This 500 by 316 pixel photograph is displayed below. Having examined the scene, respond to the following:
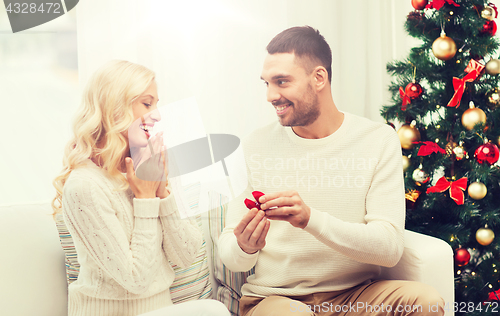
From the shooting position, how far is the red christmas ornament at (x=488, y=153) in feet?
4.28

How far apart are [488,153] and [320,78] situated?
69 centimetres

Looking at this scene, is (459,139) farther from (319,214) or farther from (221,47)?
(221,47)

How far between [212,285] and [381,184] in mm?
608

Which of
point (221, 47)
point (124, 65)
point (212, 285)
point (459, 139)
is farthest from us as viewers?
point (459, 139)

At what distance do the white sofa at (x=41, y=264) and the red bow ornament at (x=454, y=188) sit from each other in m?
0.28

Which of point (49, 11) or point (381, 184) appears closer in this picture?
point (49, 11)

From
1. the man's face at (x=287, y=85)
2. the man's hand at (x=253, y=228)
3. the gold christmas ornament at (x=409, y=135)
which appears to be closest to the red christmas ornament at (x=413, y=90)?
the gold christmas ornament at (x=409, y=135)

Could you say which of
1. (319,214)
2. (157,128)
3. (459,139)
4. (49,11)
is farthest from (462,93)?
(49,11)

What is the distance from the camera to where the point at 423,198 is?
1.43m

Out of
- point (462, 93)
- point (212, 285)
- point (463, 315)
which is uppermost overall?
point (462, 93)

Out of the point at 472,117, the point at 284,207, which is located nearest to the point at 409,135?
the point at 472,117

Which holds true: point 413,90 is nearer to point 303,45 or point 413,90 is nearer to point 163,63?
point 303,45

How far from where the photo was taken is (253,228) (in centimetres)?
89

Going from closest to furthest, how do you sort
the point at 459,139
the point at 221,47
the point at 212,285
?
the point at 221,47 < the point at 212,285 < the point at 459,139
